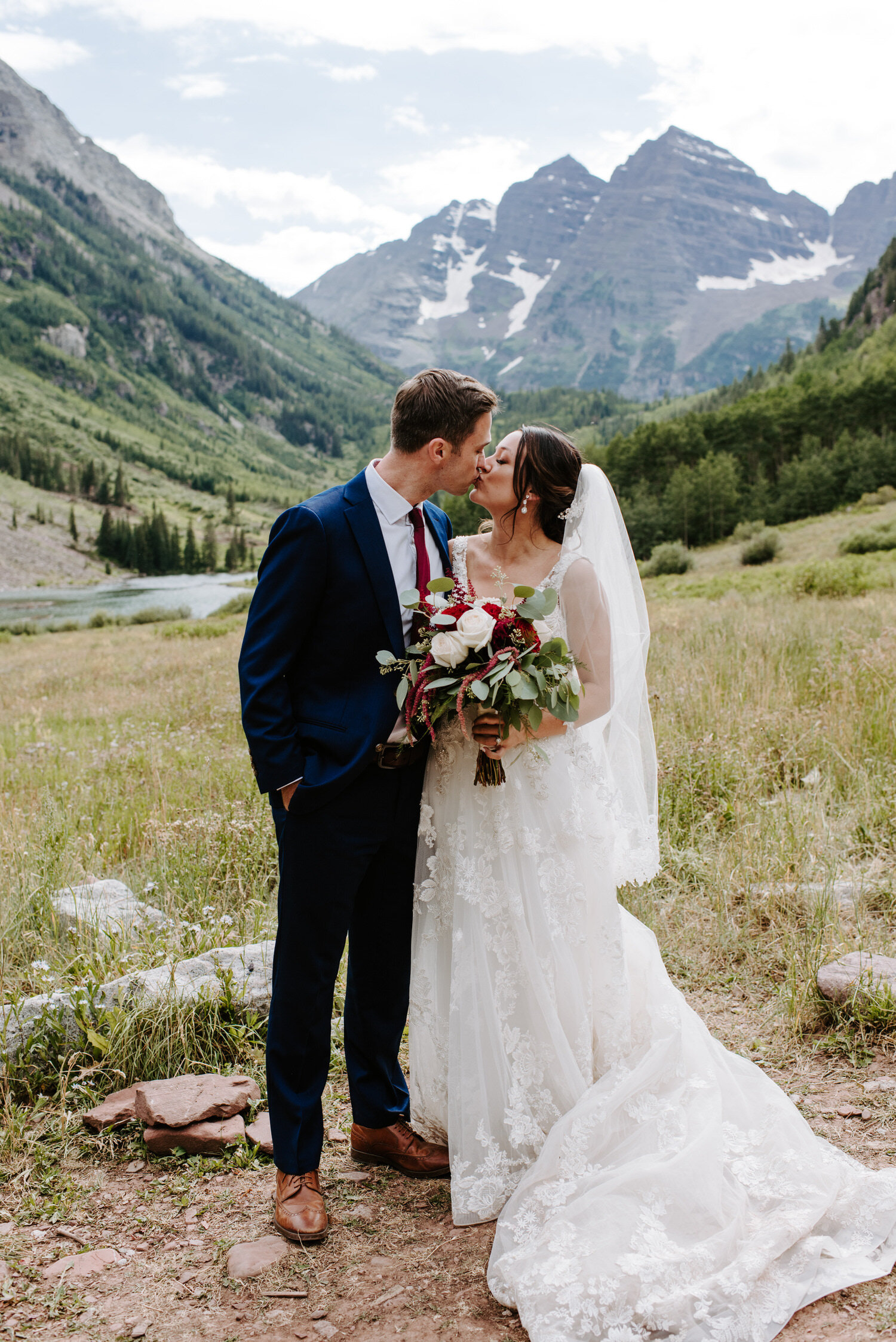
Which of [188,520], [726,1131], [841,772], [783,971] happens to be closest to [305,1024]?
[726,1131]

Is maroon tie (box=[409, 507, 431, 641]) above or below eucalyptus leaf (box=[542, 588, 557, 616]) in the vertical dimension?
above

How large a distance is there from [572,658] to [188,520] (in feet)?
441

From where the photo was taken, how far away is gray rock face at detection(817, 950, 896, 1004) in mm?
3920

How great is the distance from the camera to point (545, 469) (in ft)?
11.2

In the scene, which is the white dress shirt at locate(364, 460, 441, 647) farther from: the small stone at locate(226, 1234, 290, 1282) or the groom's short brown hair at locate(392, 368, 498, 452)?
the small stone at locate(226, 1234, 290, 1282)

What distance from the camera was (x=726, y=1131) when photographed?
9.86 feet

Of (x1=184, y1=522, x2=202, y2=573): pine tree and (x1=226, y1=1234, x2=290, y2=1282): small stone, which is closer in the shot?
(x1=226, y1=1234, x2=290, y2=1282): small stone

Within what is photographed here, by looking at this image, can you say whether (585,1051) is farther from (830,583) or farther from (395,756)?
(830,583)

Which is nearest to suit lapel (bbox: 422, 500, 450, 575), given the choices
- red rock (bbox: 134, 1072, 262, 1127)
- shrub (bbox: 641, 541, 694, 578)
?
red rock (bbox: 134, 1072, 262, 1127)

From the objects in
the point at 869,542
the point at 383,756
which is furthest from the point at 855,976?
the point at 869,542

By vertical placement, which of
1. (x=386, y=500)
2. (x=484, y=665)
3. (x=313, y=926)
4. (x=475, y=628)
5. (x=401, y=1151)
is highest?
(x=386, y=500)

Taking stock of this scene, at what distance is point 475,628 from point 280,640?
2.20 ft

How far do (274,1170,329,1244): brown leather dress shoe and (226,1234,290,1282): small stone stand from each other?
47mm

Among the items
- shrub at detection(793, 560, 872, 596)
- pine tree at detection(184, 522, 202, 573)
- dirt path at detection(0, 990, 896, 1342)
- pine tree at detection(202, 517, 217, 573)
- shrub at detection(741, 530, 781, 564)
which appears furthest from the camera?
pine tree at detection(202, 517, 217, 573)
